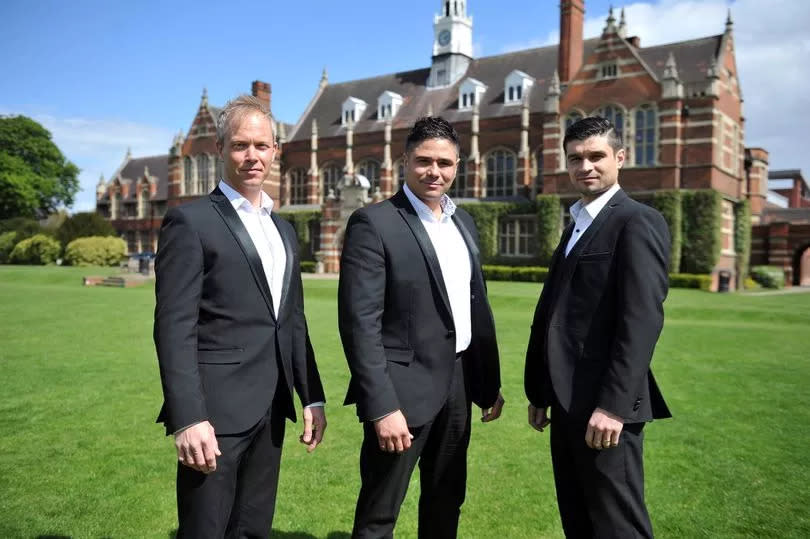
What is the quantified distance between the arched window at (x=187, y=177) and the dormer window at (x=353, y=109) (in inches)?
531

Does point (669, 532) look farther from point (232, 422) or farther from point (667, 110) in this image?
point (667, 110)

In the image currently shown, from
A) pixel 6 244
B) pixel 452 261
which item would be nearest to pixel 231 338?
pixel 452 261

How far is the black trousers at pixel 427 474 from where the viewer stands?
3229mm

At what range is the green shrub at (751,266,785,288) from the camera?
102 ft

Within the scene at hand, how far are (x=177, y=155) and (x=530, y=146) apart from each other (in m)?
28.5

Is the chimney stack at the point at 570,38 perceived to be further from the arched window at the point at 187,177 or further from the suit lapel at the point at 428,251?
the suit lapel at the point at 428,251

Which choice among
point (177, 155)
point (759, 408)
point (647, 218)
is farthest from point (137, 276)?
point (647, 218)

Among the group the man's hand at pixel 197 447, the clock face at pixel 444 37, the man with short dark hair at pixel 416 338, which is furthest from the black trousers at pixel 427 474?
the clock face at pixel 444 37

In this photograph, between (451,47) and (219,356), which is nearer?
(219,356)

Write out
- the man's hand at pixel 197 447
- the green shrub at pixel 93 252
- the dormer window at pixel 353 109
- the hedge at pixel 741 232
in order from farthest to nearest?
the dormer window at pixel 353 109 < the green shrub at pixel 93 252 < the hedge at pixel 741 232 < the man's hand at pixel 197 447

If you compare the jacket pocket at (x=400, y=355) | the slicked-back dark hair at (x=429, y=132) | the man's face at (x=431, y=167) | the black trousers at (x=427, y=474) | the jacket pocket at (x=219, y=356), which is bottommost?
the black trousers at (x=427, y=474)

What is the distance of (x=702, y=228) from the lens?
28391 mm

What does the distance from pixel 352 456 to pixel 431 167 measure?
10.9 feet

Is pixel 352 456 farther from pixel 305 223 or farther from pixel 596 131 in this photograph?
pixel 305 223
